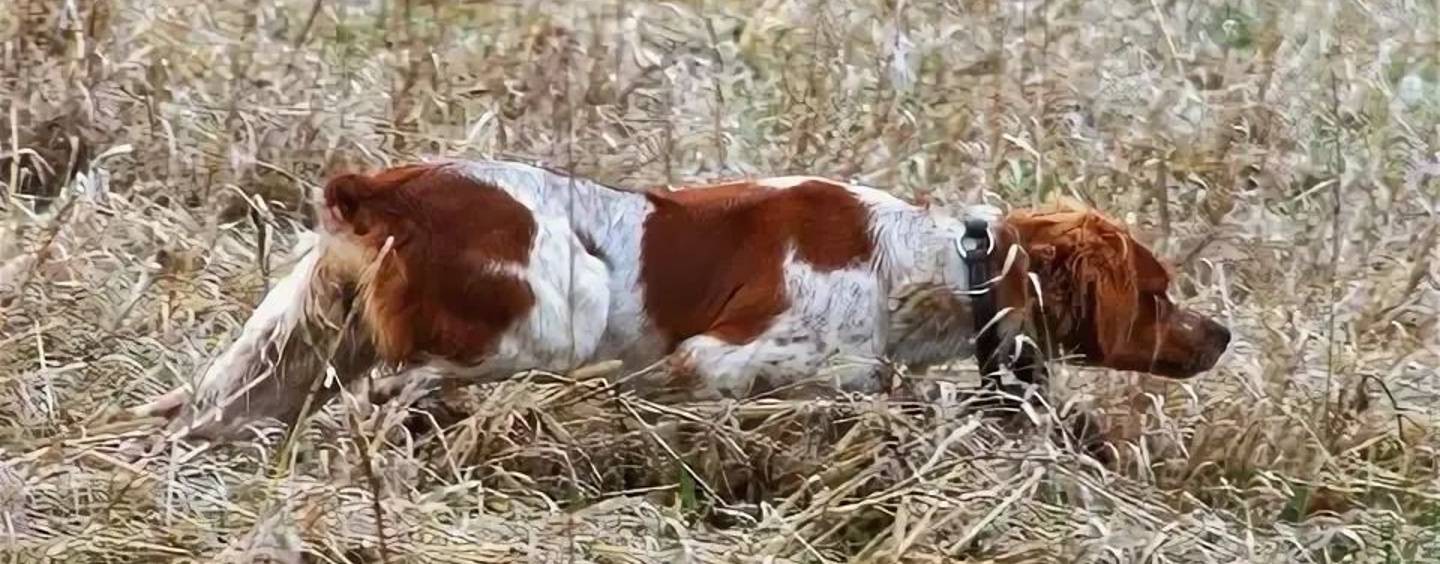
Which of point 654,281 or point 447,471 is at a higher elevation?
point 654,281

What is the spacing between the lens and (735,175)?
5.04 metres

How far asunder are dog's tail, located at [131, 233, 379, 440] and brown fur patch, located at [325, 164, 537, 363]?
0.24 ft

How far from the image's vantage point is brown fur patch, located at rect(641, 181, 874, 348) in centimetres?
360

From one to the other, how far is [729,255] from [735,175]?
1427 mm

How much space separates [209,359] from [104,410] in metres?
0.25

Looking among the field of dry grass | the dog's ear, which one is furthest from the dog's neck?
the dog's ear

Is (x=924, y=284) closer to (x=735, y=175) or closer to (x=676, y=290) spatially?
(x=676, y=290)

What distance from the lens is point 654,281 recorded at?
11.8ft

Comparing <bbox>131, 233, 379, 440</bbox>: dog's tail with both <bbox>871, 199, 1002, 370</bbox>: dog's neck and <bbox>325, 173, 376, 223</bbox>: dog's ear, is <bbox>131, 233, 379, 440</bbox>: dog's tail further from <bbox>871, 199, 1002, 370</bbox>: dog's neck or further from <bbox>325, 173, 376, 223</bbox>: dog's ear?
<bbox>871, 199, 1002, 370</bbox>: dog's neck

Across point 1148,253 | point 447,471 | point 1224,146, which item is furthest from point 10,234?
point 1224,146

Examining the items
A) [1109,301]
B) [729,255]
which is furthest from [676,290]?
[1109,301]

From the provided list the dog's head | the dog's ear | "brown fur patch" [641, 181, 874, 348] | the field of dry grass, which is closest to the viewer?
the field of dry grass

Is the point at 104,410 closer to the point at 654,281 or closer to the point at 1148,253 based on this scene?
the point at 654,281

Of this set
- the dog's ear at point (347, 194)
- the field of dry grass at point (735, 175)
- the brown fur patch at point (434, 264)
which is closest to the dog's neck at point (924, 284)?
the field of dry grass at point (735, 175)
